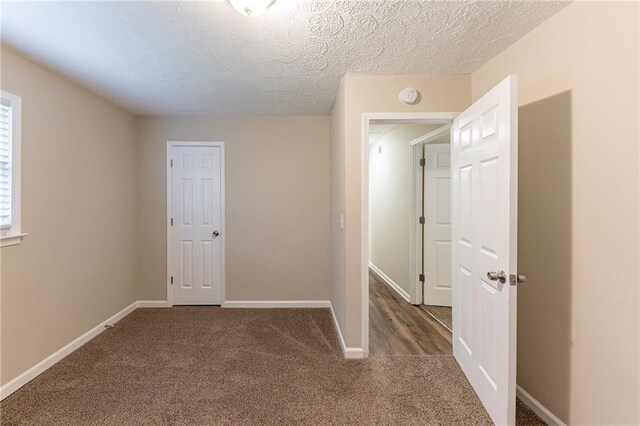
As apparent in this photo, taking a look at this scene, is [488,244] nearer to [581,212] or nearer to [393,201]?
[581,212]

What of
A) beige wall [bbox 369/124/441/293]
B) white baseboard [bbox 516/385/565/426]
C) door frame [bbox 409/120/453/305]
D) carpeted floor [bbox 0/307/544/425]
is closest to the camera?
white baseboard [bbox 516/385/565/426]

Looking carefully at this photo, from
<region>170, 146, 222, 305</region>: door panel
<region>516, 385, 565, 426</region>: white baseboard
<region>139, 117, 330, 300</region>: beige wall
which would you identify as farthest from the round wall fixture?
<region>170, 146, 222, 305</region>: door panel

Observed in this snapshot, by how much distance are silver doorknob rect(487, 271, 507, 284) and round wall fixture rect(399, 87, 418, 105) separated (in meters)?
1.49

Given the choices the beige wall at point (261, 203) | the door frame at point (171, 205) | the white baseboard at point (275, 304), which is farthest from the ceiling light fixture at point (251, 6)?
the white baseboard at point (275, 304)

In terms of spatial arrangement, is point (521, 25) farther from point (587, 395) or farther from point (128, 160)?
point (128, 160)

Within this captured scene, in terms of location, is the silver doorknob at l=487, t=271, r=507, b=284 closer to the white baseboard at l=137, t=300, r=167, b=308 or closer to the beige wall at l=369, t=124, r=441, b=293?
the beige wall at l=369, t=124, r=441, b=293

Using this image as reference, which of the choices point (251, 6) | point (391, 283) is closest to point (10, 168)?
point (251, 6)

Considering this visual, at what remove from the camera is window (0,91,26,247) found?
2.12 m

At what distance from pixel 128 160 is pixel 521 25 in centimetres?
392

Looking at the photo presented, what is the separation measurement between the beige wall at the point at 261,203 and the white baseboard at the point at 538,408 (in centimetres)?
225

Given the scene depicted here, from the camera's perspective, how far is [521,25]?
1.87m

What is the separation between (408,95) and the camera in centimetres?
255

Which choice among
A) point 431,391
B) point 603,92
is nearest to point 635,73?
point 603,92

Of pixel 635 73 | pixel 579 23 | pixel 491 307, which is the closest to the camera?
pixel 635 73
